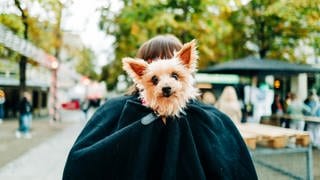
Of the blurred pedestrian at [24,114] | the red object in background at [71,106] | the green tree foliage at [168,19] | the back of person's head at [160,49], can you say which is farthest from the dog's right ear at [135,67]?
the red object in background at [71,106]

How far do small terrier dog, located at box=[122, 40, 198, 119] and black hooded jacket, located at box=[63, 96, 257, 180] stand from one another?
80 mm

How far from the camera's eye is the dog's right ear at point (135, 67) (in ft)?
7.73

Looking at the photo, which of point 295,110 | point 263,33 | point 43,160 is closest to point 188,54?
point 43,160

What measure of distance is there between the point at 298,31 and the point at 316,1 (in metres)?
9.51

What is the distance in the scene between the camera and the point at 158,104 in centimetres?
233

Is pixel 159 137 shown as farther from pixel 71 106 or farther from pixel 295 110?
pixel 71 106

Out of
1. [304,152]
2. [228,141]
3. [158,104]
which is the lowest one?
[304,152]

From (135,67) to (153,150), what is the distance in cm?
44

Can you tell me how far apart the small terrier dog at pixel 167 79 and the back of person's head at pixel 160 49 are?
0.88 ft

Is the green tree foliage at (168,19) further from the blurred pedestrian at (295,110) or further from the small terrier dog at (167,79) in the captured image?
the small terrier dog at (167,79)

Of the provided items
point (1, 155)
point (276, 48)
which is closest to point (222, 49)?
point (276, 48)

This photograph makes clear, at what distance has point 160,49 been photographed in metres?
2.63

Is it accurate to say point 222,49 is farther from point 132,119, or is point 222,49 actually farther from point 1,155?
point 132,119

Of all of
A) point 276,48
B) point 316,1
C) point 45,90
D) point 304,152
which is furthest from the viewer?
point 45,90
